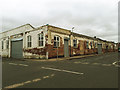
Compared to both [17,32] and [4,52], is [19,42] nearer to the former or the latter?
[17,32]

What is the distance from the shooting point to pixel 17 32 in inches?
Answer: 682

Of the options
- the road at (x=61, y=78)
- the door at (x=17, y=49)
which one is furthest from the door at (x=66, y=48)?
the road at (x=61, y=78)

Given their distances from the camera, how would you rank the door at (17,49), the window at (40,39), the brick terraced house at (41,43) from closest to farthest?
1. the brick terraced house at (41,43)
2. the window at (40,39)
3. the door at (17,49)

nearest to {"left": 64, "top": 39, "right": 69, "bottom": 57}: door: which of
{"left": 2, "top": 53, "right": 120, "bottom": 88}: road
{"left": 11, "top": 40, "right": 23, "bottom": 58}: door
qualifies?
{"left": 11, "top": 40, "right": 23, "bottom": 58}: door

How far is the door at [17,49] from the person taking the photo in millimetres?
16312

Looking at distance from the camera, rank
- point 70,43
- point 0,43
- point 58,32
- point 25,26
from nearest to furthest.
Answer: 1. point 58,32
2. point 25,26
3. point 70,43
4. point 0,43

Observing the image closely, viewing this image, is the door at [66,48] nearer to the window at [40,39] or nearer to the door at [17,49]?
the window at [40,39]

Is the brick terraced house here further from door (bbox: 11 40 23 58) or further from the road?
the road

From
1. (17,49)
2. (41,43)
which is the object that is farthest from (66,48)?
(17,49)

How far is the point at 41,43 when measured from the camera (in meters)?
13.5

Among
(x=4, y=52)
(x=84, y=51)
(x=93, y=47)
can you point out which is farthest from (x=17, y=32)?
(x=93, y=47)

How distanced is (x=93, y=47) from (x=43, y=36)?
17.0 metres

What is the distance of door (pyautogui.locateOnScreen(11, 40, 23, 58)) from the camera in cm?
1631

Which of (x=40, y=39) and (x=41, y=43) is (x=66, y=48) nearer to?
(x=41, y=43)
